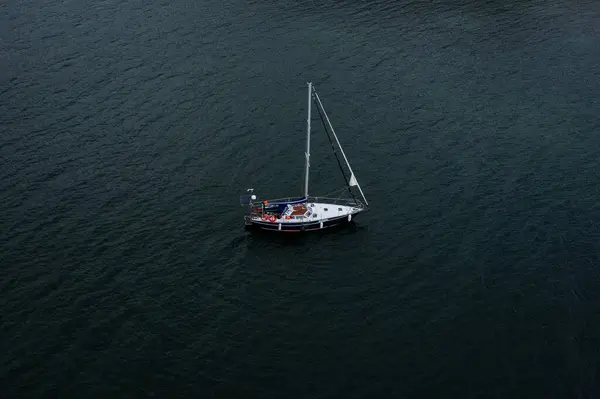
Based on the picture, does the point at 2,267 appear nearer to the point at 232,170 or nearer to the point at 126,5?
the point at 232,170

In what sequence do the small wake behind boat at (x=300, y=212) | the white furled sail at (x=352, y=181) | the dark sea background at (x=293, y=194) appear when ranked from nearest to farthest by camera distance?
1. the dark sea background at (x=293, y=194)
2. the small wake behind boat at (x=300, y=212)
3. the white furled sail at (x=352, y=181)

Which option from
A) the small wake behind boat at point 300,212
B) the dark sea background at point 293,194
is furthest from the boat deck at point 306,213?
the dark sea background at point 293,194

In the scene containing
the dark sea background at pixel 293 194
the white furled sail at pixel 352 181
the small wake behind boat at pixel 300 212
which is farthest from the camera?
the white furled sail at pixel 352 181

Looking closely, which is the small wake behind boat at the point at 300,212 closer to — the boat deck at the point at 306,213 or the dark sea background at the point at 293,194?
the boat deck at the point at 306,213

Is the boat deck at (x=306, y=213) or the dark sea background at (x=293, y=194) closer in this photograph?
the dark sea background at (x=293, y=194)

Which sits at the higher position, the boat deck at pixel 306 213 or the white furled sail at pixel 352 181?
the white furled sail at pixel 352 181

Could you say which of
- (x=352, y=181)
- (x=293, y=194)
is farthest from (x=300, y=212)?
(x=352, y=181)

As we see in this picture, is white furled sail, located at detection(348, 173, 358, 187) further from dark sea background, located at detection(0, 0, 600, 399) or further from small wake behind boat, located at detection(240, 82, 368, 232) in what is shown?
dark sea background, located at detection(0, 0, 600, 399)

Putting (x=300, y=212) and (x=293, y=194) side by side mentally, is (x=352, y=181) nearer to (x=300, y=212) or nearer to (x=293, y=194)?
(x=300, y=212)

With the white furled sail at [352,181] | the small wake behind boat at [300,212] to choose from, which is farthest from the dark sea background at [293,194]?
the white furled sail at [352,181]
